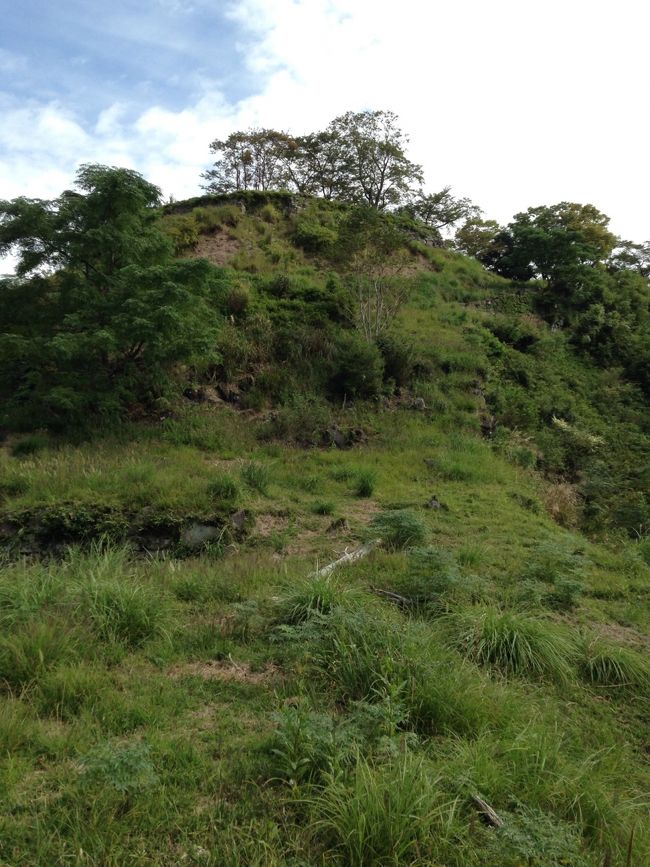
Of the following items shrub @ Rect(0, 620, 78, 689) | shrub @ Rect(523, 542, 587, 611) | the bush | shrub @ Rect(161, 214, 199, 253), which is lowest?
shrub @ Rect(523, 542, 587, 611)

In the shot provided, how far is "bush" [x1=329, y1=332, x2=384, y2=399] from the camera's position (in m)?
13.6

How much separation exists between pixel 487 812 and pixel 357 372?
11.4 metres

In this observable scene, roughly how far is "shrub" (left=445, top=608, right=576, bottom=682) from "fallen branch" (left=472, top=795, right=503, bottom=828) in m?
1.60

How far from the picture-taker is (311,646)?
4.05 metres

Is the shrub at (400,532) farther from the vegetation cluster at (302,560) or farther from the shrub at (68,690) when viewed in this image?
the shrub at (68,690)

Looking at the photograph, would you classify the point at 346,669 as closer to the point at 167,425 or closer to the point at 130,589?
the point at 130,589

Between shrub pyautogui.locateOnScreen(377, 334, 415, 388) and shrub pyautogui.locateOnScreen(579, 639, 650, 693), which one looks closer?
shrub pyautogui.locateOnScreen(579, 639, 650, 693)

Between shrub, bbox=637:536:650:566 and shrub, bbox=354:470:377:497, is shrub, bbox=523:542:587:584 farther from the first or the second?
shrub, bbox=354:470:377:497

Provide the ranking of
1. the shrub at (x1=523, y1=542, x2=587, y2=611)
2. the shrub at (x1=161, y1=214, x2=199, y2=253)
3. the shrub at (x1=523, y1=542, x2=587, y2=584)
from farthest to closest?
the shrub at (x1=161, y1=214, x2=199, y2=253), the shrub at (x1=523, y1=542, x2=587, y2=584), the shrub at (x1=523, y1=542, x2=587, y2=611)

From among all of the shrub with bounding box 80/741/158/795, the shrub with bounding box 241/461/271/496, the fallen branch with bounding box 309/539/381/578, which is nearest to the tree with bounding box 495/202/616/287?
the shrub with bounding box 241/461/271/496

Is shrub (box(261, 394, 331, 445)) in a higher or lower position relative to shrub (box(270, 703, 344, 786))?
higher

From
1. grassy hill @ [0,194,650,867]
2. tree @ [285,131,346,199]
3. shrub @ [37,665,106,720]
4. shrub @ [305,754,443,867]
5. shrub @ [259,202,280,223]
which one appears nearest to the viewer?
shrub @ [305,754,443,867]

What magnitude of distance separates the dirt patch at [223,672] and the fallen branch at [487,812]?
63.8 inches

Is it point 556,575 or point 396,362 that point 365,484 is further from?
point 396,362
